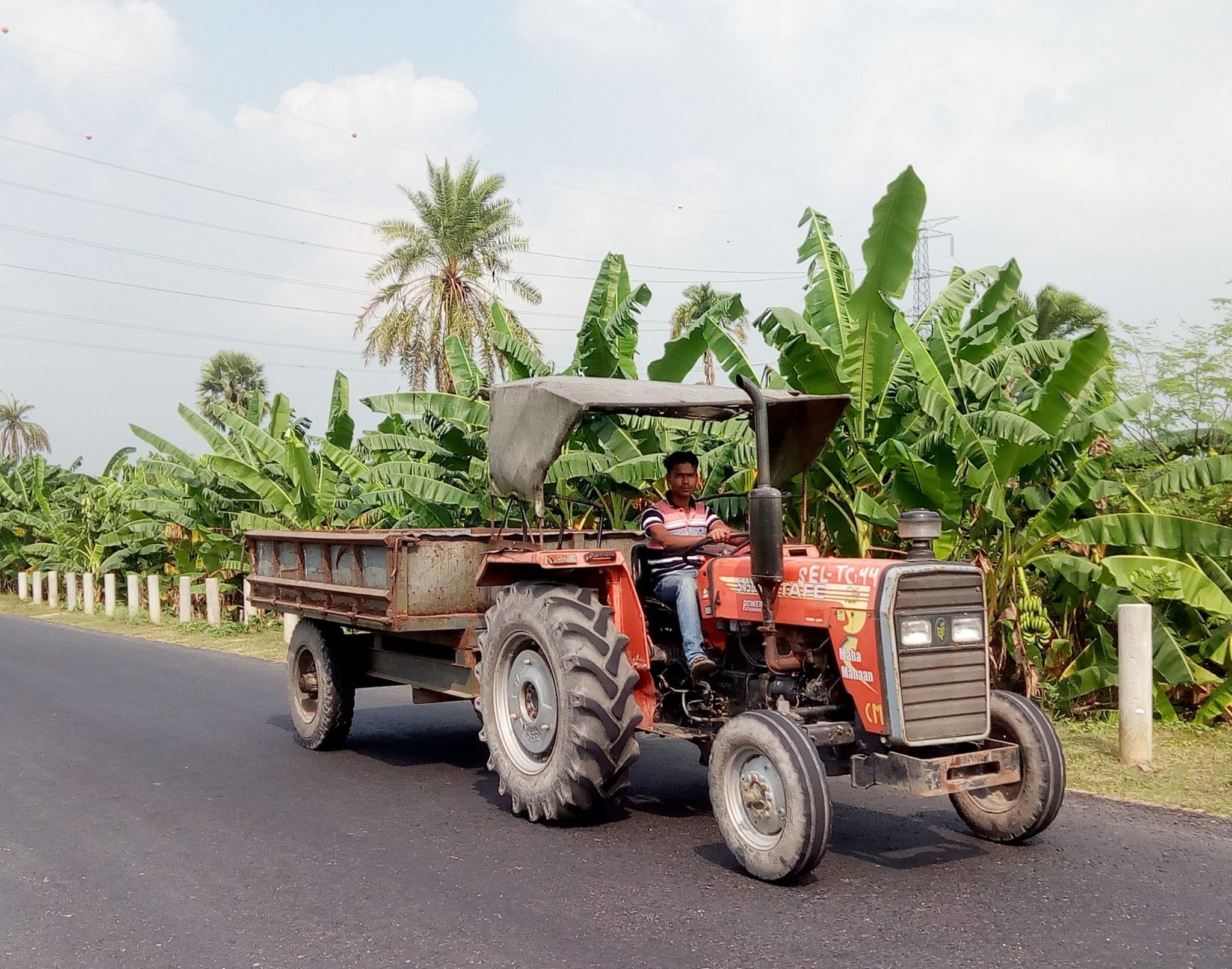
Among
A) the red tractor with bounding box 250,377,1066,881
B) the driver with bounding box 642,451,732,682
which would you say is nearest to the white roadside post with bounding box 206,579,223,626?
the red tractor with bounding box 250,377,1066,881

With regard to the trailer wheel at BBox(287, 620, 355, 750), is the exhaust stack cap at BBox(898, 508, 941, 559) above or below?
above

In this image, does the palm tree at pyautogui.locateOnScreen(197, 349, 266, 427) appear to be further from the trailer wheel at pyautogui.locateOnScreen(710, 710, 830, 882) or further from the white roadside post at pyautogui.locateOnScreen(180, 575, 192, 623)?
the trailer wheel at pyautogui.locateOnScreen(710, 710, 830, 882)

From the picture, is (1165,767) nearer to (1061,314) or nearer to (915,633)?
(915,633)

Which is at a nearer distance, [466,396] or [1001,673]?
[1001,673]

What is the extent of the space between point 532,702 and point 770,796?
195cm

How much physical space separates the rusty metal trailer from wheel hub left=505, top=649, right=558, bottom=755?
1.58ft

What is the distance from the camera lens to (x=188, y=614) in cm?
2145

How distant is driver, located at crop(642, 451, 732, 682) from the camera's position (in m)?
6.47

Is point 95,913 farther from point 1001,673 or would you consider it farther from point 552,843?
point 1001,673

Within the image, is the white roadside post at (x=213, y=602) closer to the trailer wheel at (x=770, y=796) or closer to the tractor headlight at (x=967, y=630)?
the trailer wheel at (x=770, y=796)

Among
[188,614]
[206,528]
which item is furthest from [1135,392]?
[188,614]

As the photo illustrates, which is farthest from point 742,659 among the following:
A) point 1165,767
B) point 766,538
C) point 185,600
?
point 185,600

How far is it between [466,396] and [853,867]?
29.4 feet

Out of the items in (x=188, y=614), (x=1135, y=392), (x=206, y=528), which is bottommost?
(x=188, y=614)
